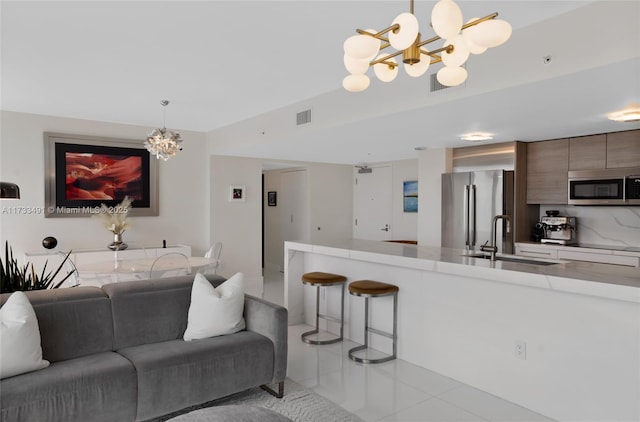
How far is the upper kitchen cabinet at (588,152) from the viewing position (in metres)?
4.81

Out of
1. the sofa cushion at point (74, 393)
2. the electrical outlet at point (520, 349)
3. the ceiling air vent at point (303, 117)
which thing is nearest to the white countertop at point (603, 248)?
the electrical outlet at point (520, 349)

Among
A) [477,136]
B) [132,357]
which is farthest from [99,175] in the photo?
[477,136]

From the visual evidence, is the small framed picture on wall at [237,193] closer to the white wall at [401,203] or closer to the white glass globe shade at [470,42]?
the white wall at [401,203]

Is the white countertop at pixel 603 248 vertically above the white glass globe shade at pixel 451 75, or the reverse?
the white glass globe shade at pixel 451 75

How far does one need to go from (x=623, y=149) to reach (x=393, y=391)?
366 cm

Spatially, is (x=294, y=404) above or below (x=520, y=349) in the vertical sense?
below

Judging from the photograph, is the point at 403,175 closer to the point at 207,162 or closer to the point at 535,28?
the point at 207,162

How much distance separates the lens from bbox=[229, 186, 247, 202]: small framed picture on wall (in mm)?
7141

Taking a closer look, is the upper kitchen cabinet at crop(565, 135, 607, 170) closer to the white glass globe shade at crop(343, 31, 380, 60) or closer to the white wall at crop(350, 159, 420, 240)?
the white wall at crop(350, 159, 420, 240)

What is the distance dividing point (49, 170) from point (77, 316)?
376 cm

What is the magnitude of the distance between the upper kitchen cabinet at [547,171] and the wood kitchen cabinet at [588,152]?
74 millimetres

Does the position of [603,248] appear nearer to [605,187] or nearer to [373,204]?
[605,187]

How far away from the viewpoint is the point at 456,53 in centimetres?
185

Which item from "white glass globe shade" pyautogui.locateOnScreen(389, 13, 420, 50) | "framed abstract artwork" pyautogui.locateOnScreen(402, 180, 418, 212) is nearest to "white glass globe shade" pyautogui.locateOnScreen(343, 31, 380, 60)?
"white glass globe shade" pyautogui.locateOnScreen(389, 13, 420, 50)
